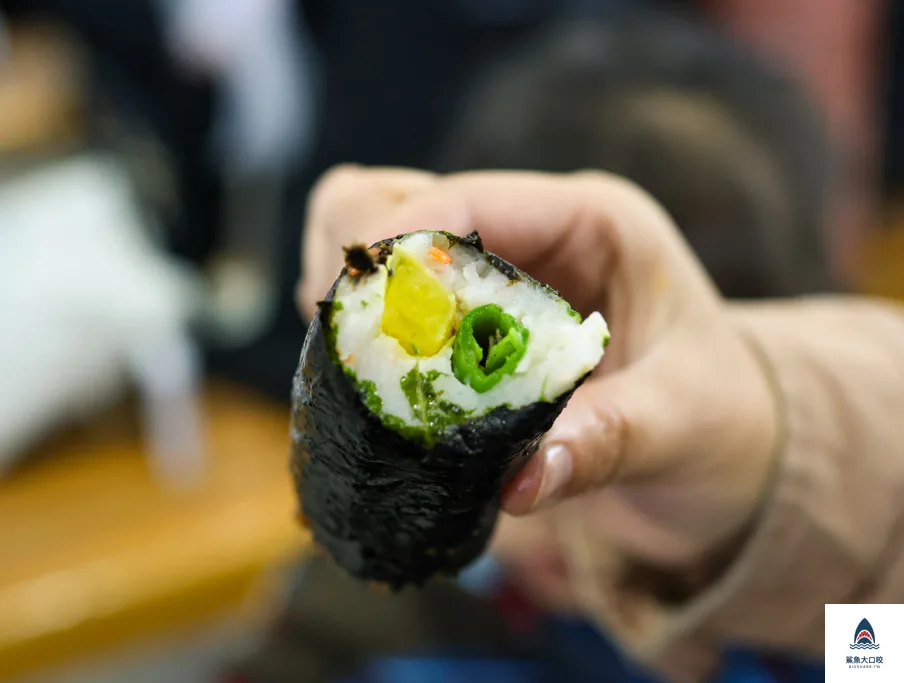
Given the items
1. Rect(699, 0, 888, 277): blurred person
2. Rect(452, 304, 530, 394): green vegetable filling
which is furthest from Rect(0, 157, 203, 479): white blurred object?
Rect(452, 304, 530, 394): green vegetable filling

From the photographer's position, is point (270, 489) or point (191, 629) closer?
point (191, 629)

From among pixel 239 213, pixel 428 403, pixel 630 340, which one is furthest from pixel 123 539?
pixel 428 403

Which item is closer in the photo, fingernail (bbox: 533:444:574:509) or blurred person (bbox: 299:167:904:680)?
fingernail (bbox: 533:444:574:509)

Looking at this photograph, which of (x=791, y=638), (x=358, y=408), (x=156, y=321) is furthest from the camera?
(x=156, y=321)

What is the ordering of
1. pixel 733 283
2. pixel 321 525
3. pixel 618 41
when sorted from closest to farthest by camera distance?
pixel 321 525 < pixel 733 283 < pixel 618 41

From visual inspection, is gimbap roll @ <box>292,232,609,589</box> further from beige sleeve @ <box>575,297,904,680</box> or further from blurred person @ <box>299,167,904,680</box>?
beige sleeve @ <box>575,297,904,680</box>

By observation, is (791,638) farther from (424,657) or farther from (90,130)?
(90,130)

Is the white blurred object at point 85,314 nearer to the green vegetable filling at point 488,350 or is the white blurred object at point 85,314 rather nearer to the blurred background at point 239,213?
the blurred background at point 239,213

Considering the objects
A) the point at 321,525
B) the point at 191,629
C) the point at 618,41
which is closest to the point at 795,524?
the point at 321,525
